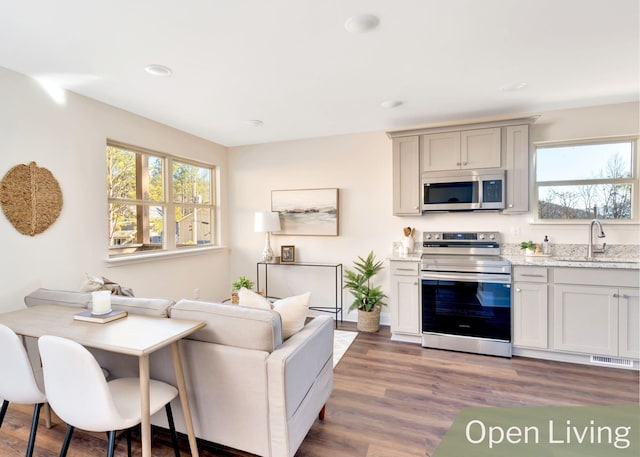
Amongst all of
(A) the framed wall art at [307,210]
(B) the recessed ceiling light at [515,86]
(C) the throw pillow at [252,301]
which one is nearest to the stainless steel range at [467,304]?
(A) the framed wall art at [307,210]

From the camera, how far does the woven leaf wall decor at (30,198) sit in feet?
7.80

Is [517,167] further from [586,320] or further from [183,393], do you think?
[183,393]

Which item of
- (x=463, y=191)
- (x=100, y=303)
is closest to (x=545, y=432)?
(x=463, y=191)

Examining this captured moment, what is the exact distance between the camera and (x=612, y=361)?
2.83 m

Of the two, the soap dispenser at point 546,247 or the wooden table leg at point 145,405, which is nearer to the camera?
the wooden table leg at point 145,405

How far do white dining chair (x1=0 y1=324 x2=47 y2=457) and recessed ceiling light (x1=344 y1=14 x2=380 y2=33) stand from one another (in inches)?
94.6

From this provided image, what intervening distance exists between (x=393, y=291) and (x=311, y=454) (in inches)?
78.3

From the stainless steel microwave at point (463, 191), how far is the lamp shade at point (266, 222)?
1927 millimetres

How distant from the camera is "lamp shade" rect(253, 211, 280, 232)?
4.16 meters

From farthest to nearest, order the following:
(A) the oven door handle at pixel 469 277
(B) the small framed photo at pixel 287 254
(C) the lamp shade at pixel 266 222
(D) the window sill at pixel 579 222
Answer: (B) the small framed photo at pixel 287 254 < (C) the lamp shade at pixel 266 222 < (D) the window sill at pixel 579 222 < (A) the oven door handle at pixel 469 277

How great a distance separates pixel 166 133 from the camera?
12.4 feet

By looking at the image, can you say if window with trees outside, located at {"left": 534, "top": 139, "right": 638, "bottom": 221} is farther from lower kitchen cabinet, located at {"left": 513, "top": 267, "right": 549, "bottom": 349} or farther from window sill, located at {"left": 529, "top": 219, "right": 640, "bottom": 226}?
lower kitchen cabinet, located at {"left": 513, "top": 267, "right": 549, "bottom": 349}

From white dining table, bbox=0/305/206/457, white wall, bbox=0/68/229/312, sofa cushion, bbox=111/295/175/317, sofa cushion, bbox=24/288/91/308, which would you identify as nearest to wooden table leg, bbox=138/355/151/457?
white dining table, bbox=0/305/206/457

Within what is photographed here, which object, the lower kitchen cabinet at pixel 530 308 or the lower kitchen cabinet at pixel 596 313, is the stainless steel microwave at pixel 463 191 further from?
the lower kitchen cabinet at pixel 596 313
